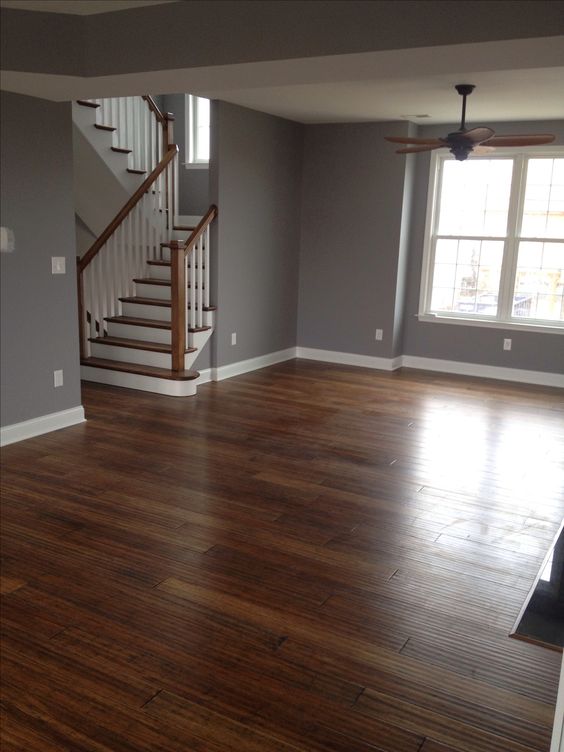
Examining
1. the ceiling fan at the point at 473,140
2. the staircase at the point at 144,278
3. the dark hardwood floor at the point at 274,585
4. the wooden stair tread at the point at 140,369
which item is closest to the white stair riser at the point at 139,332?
the staircase at the point at 144,278

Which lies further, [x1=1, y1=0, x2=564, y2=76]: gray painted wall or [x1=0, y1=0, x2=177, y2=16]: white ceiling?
[x1=0, y1=0, x2=177, y2=16]: white ceiling

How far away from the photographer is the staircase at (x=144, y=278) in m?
5.96

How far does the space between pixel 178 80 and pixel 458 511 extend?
2.82 meters

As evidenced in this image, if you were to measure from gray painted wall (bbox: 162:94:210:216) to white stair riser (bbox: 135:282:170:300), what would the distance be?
1.70 meters

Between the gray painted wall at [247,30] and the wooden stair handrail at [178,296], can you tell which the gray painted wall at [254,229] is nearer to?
the wooden stair handrail at [178,296]

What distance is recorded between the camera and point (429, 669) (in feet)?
7.66

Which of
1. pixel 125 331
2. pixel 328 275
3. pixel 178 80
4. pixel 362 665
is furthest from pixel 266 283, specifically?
pixel 362 665

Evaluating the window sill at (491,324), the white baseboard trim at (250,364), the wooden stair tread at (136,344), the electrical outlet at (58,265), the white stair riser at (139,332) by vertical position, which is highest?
the electrical outlet at (58,265)

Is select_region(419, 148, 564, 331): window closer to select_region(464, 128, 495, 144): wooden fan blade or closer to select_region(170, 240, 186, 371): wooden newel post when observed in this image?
select_region(464, 128, 495, 144): wooden fan blade

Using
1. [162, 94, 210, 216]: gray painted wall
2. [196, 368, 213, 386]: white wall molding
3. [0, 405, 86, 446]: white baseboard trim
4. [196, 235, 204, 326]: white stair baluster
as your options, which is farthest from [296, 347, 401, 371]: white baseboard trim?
[0, 405, 86, 446]: white baseboard trim

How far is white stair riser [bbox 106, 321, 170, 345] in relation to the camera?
6.27 meters

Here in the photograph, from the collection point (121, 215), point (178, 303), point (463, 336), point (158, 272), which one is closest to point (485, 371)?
point (463, 336)

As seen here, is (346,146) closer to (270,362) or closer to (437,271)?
(437,271)

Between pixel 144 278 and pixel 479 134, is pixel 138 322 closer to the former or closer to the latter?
pixel 144 278
